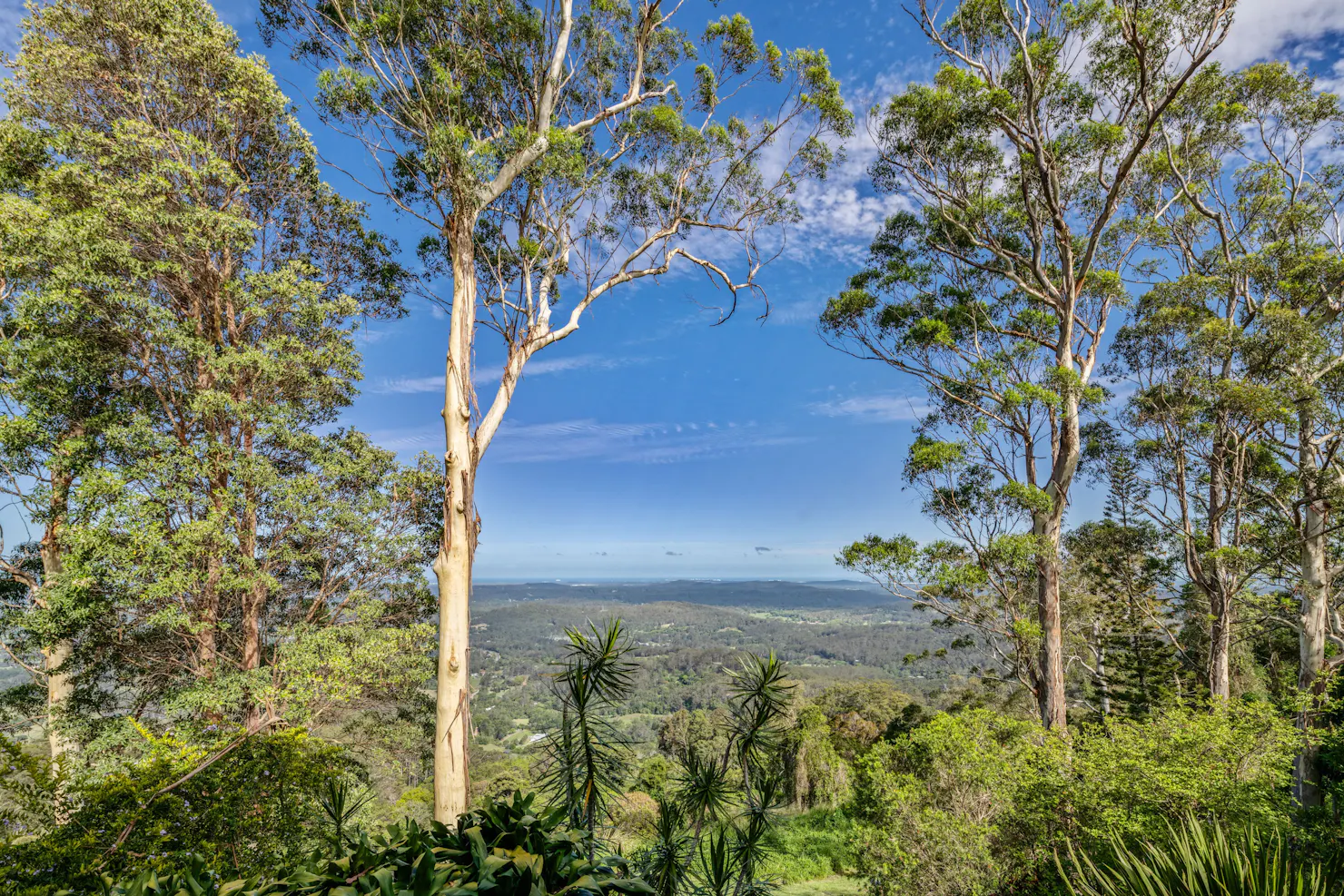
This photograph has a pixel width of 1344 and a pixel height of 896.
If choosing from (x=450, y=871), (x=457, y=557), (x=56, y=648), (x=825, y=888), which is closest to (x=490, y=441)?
(x=457, y=557)

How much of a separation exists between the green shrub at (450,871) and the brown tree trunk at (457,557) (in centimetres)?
228

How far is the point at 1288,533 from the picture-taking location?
859 cm

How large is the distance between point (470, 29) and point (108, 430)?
542cm

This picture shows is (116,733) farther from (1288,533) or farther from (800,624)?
(800,624)

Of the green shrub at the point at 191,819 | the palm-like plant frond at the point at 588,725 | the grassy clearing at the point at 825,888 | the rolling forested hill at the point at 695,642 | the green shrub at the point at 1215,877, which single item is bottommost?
the rolling forested hill at the point at 695,642

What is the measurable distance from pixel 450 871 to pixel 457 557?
116 inches

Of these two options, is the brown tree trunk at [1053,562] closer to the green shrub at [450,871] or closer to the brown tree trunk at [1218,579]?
the brown tree trunk at [1218,579]

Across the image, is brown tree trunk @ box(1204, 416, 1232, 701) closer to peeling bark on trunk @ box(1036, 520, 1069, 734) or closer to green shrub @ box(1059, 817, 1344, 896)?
peeling bark on trunk @ box(1036, 520, 1069, 734)

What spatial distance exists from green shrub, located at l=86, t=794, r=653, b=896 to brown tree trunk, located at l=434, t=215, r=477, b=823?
A: 228cm

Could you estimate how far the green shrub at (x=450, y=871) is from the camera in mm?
1095

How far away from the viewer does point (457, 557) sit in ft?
12.8

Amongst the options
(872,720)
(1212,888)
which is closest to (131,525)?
(1212,888)


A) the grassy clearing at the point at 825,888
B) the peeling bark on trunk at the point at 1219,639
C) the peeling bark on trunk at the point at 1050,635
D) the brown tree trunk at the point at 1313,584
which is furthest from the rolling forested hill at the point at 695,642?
the peeling bark on trunk at the point at 1050,635

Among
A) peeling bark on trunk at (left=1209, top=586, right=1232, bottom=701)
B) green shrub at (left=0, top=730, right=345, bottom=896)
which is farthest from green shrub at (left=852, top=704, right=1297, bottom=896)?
green shrub at (left=0, top=730, right=345, bottom=896)
